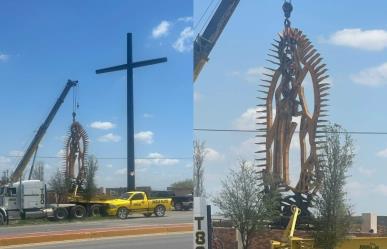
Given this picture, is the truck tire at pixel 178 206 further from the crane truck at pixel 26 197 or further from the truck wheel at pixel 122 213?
the crane truck at pixel 26 197

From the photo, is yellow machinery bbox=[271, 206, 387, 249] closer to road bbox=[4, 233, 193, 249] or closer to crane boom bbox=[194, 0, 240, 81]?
road bbox=[4, 233, 193, 249]

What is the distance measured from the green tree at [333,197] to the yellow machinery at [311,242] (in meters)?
0.14

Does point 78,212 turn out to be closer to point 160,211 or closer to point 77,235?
point 160,211

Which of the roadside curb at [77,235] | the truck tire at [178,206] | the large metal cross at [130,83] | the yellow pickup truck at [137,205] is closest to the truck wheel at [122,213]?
the yellow pickup truck at [137,205]

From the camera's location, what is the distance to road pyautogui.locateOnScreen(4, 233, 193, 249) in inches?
566

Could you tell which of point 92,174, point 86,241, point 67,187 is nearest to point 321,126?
point 86,241

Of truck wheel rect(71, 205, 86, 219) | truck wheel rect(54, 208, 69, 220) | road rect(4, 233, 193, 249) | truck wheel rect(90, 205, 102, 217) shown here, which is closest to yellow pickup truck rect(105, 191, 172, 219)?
truck wheel rect(90, 205, 102, 217)

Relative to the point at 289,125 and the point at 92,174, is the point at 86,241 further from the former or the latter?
the point at 92,174

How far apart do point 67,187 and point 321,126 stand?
1264 cm

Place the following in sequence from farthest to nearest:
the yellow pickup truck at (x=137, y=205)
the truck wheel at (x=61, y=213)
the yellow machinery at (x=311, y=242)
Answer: the truck wheel at (x=61, y=213) < the yellow pickup truck at (x=137, y=205) < the yellow machinery at (x=311, y=242)

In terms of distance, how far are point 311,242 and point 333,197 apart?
3.39 ft

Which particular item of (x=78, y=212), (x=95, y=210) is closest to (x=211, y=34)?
(x=95, y=210)

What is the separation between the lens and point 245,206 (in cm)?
1331

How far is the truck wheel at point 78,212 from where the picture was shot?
24359mm
